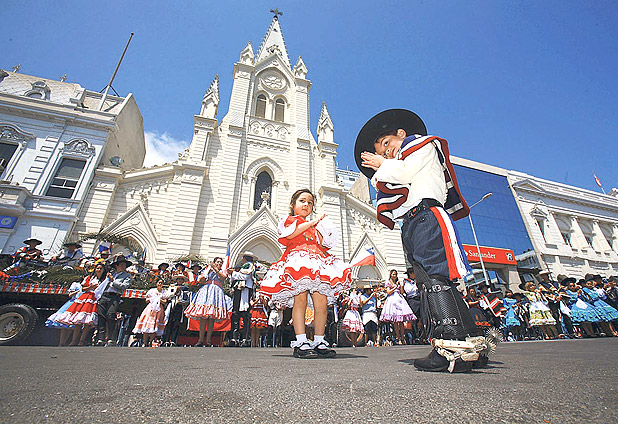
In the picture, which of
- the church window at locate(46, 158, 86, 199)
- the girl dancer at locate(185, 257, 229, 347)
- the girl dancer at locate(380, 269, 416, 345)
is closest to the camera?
the girl dancer at locate(185, 257, 229, 347)

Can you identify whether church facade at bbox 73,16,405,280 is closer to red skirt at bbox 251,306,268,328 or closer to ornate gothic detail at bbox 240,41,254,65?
ornate gothic detail at bbox 240,41,254,65

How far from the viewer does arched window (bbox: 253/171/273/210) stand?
15773mm

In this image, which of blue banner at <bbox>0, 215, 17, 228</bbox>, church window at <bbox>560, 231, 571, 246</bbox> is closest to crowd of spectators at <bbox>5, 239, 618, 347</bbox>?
blue banner at <bbox>0, 215, 17, 228</bbox>

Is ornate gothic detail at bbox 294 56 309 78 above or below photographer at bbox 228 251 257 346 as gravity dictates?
above

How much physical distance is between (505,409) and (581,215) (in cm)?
Result: 3628

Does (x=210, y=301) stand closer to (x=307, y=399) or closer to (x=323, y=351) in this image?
(x=323, y=351)

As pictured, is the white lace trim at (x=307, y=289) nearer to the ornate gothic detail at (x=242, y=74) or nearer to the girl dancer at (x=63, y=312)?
the girl dancer at (x=63, y=312)

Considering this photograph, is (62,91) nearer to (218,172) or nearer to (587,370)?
(218,172)

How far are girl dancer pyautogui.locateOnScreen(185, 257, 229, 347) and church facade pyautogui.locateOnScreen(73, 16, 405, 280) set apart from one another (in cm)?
739

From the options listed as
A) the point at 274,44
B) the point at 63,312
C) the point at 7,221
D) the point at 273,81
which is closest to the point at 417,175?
the point at 63,312

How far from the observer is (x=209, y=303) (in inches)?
221

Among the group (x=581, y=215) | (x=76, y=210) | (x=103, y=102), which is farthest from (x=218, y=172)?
(x=581, y=215)

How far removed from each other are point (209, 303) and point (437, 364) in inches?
193

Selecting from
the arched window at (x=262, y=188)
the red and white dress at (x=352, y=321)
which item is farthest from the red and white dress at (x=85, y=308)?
the arched window at (x=262, y=188)
